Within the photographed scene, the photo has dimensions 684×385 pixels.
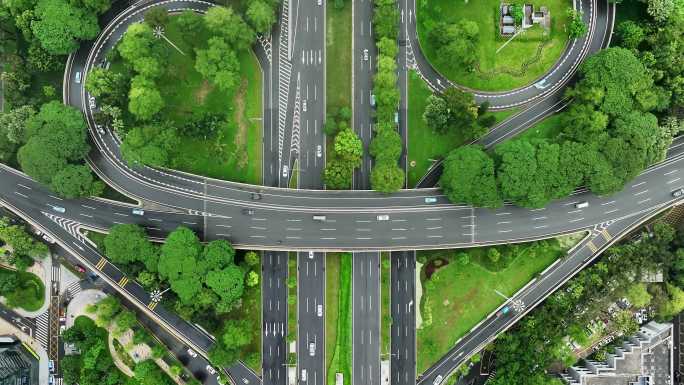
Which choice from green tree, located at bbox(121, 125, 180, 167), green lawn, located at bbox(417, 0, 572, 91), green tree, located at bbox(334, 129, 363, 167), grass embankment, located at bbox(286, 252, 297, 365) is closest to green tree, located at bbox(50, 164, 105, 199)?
green tree, located at bbox(121, 125, 180, 167)

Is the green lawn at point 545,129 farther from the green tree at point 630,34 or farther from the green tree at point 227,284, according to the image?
the green tree at point 227,284

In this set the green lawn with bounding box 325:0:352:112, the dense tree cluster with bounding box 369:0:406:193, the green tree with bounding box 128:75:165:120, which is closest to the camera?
the green tree with bounding box 128:75:165:120

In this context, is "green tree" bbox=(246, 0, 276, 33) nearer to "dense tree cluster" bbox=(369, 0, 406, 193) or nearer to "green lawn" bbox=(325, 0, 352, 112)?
"green lawn" bbox=(325, 0, 352, 112)

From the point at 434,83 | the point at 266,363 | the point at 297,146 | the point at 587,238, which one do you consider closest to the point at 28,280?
the point at 266,363

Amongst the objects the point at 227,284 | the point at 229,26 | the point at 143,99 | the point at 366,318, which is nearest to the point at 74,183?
the point at 143,99

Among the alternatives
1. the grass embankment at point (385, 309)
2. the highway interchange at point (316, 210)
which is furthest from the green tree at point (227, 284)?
the grass embankment at point (385, 309)

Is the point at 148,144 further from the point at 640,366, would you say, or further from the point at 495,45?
the point at 640,366

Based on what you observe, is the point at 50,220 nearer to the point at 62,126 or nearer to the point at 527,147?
the point at 62,126
